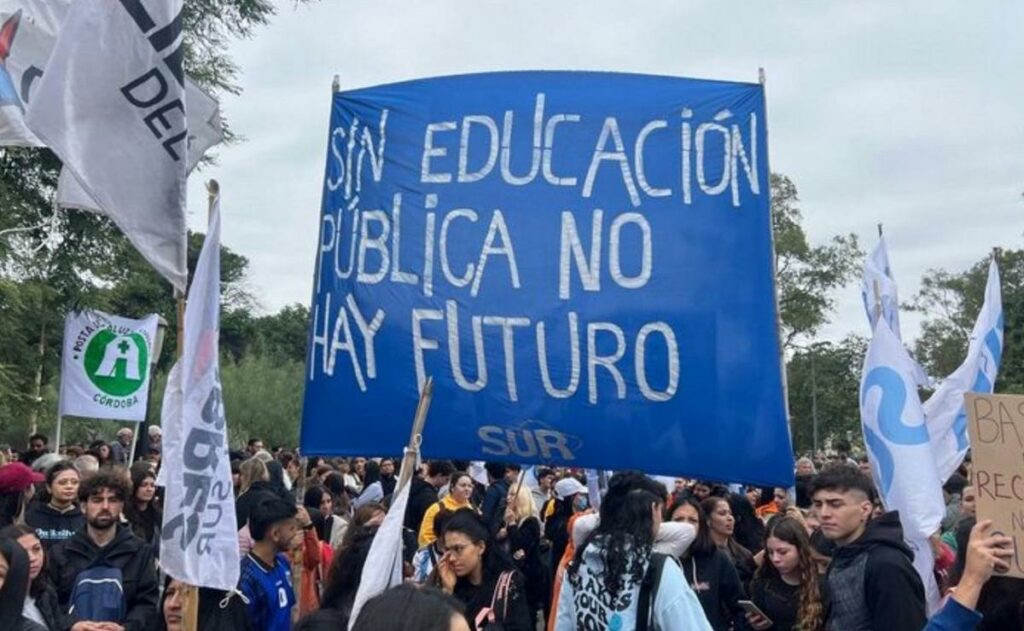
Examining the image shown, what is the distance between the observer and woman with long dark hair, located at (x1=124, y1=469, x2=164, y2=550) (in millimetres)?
8328

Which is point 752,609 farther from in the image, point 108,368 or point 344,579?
point 108,368

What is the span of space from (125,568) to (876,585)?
366cm

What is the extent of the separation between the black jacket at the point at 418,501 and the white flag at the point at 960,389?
442 centimetres

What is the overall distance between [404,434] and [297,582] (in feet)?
7.67

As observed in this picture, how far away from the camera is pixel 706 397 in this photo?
567 centimetres

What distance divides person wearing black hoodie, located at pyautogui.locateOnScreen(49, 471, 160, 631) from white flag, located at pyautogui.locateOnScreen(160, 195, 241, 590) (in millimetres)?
1408

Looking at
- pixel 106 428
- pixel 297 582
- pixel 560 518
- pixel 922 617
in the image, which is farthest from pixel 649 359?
pixel 106 428

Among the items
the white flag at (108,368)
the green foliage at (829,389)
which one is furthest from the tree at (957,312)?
the white flag at (108,368)

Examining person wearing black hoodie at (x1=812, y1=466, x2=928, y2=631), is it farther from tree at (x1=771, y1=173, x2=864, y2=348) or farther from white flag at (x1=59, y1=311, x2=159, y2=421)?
tree at (x1=771, y1=173, x2=864, y2=348)

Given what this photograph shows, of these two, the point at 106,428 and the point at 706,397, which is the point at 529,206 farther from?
the point at 106,428

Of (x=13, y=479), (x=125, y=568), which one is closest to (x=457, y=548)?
(x=125, y=568)

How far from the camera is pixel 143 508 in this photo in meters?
8.47

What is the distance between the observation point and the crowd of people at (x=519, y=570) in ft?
13.4

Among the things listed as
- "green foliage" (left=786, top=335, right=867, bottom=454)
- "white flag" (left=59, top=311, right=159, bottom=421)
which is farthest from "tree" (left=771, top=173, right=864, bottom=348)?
"white flag" (left=59, top=311, right=159, bottom=421)
